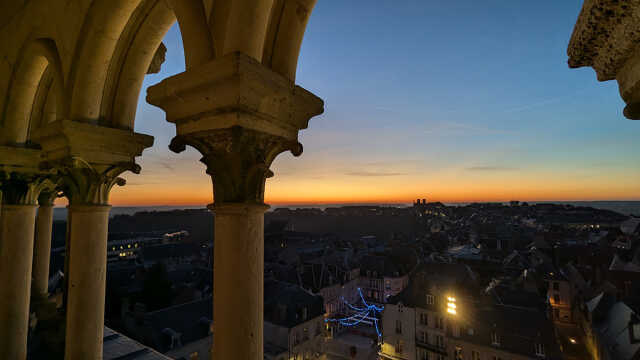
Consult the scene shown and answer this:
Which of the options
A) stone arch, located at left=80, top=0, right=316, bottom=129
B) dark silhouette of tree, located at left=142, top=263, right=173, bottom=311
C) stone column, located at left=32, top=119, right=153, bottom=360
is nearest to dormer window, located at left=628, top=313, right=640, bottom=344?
stone arch, located at left=80, top=0, right=316, bottom=129

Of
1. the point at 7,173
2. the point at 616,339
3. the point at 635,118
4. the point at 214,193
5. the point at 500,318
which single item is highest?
the point at 7,173

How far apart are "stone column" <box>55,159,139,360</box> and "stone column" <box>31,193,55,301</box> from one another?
10.5 feet

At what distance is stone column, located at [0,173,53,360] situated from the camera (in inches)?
181

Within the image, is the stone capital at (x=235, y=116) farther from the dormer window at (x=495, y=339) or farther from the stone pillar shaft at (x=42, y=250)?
the dormer window at (x=495, y=339)

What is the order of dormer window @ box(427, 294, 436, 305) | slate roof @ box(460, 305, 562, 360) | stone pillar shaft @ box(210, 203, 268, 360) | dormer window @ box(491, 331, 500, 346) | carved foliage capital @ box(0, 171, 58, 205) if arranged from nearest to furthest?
stone pillar shaft @ box(210, 203, 268, 360) < carved foliage capital @ box(0, 171, 58, 205) < slate roof @ box(460, 305, 562, 360) < dormer window @ box(491, 331, 500, 346) < dormer window @ box(427, 294, 436, 305)

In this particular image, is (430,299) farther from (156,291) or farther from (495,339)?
(156,291)

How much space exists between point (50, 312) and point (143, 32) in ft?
18.5

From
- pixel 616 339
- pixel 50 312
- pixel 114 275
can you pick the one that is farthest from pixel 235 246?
pixel 114 275

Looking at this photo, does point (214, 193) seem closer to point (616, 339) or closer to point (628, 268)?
point (616, 339)

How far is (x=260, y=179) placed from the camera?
2279 mm

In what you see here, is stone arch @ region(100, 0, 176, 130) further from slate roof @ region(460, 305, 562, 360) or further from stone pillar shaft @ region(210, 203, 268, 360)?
slate roof @ region(460, 305, 562, 360)

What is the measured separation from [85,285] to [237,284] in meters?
2.64

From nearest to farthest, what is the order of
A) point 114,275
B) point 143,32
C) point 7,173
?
point 143,32, point 7,173, point 114,275

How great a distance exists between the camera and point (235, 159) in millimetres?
2184
